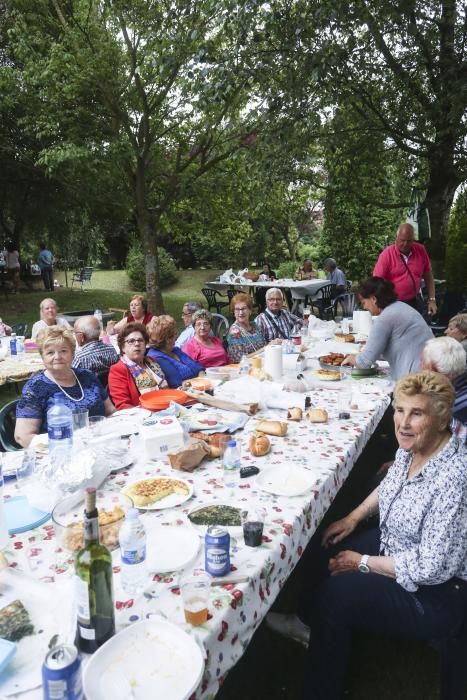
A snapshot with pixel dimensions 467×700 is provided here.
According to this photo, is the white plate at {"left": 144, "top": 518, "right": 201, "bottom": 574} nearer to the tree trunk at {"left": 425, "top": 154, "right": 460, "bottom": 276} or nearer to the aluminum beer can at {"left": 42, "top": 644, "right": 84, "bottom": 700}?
the aluminum beer can at {"left": 42, "top": 644, "right": 84, "bottom": 700}

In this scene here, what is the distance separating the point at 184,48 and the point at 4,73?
4.58m

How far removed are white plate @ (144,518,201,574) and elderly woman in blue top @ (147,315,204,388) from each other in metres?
2.30

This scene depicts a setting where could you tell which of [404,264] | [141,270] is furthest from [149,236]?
[141,270]

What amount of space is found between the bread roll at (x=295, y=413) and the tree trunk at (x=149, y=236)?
9549mm

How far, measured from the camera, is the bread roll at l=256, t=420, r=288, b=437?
256 cm

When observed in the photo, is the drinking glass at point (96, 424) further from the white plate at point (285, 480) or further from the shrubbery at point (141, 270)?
the shrubbery at point (141, 270)

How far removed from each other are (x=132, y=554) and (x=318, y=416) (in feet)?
5.29

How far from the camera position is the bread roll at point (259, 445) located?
231 centimetres

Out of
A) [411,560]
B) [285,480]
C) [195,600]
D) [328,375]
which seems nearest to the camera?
[195,600]

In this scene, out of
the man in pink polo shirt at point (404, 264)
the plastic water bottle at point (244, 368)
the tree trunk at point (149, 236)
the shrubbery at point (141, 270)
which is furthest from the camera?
the shrubbery at point (141, 270)

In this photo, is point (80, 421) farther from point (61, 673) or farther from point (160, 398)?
point (61, 673)

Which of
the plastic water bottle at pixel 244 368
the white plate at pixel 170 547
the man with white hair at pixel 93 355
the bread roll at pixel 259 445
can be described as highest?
the man with white hair at pixel 93 355

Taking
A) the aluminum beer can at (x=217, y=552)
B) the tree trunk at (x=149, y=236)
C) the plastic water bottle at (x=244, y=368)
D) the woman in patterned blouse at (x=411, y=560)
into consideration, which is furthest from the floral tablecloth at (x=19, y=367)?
the tree trunk at (x=149, y=236)

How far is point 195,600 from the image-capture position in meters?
1.29
